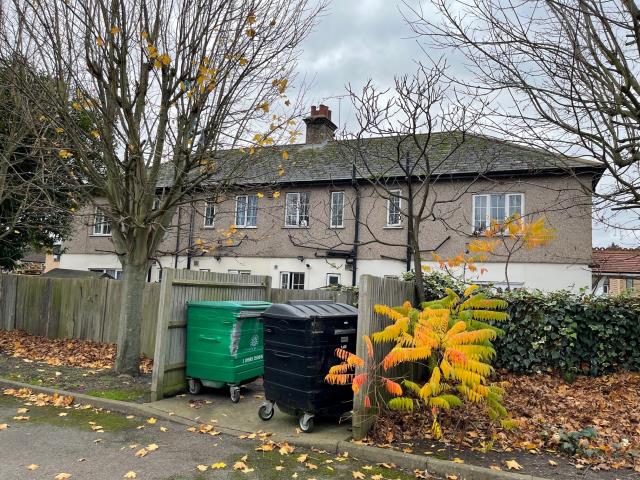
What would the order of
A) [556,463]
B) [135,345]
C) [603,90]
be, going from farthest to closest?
[135,345] → [603,90] → [556,463]

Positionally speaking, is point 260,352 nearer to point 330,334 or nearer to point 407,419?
point 330,334

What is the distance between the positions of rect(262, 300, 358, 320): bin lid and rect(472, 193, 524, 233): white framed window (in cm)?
1157

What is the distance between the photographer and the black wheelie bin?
238 inches

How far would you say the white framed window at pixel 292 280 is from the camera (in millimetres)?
20233

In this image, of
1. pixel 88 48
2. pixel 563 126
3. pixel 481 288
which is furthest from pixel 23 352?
pixel 563 126

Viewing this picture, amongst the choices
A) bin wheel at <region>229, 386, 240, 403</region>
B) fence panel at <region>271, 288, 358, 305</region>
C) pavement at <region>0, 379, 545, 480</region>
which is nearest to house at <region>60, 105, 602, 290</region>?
fence panel at <region>271, 288, 358, 305</region>

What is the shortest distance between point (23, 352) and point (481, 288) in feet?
33.5

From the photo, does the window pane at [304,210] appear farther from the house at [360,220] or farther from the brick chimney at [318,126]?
the brick chimney at [318,126]

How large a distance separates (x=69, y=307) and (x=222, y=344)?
786 centimetres

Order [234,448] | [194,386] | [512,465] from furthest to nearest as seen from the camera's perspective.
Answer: [194,386] → [234,448] → [512,465]

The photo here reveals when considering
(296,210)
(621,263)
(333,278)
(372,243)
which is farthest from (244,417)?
(621,263)

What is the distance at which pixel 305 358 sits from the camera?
Result: 239 inches

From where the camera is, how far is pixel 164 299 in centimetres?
752

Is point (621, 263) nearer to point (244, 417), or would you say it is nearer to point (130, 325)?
point (244, 417)
